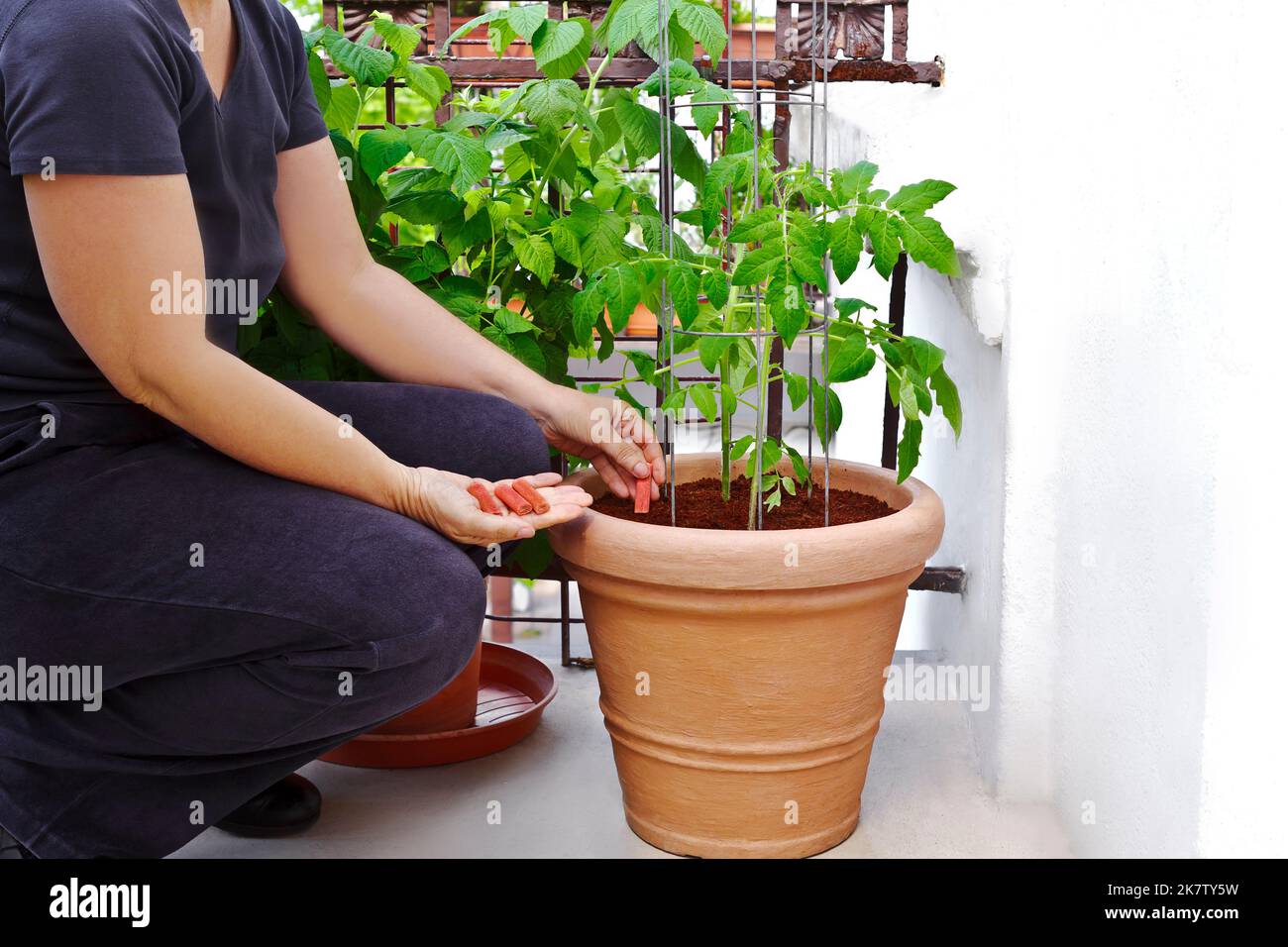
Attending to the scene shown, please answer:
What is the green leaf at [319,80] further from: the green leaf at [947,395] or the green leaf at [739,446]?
the green leaf at [947,395]

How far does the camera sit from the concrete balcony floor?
1593mm

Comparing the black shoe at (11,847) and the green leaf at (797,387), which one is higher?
the green leaf at (797,387)

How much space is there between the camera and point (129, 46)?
116 centimetres

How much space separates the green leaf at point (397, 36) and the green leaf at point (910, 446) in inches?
32.8

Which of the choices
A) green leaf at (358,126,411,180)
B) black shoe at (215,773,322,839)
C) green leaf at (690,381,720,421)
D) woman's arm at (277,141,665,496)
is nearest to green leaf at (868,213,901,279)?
green leaf at (690,381,720,421)

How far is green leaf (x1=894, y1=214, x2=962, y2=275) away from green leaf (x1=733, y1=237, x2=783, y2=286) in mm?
143

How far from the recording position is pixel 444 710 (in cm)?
180

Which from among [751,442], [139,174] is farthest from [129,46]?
[751,442]

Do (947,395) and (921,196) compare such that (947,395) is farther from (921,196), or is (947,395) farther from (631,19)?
(631,19)

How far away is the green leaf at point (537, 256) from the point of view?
171 cm

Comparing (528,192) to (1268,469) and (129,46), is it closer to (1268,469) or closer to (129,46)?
(129,46)

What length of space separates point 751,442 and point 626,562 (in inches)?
10.7

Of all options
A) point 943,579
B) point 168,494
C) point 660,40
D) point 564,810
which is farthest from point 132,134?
point 943,579

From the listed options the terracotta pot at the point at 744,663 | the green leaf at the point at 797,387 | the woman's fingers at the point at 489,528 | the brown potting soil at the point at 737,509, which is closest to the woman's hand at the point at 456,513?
the woman's fingers at the point at 489,528
